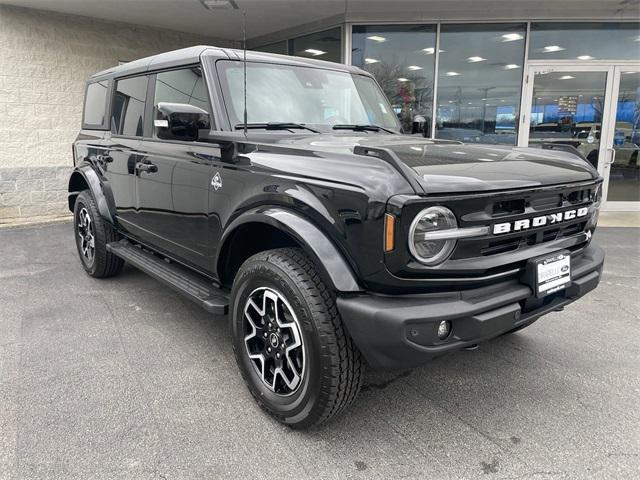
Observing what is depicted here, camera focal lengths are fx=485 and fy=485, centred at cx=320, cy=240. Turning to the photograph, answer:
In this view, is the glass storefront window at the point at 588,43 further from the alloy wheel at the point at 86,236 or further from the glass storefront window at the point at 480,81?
the alloy wheel at the point at 86,236

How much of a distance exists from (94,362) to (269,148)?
181 cm

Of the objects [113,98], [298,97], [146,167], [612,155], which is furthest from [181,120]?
[612,155]

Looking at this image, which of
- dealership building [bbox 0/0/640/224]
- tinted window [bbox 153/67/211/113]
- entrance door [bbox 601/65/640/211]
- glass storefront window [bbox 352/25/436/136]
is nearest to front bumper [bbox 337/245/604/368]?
tinted window [bbox 153/67/211/113]

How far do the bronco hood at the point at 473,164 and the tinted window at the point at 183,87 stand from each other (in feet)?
2.46

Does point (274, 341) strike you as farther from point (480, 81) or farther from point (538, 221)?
point (480, 81)

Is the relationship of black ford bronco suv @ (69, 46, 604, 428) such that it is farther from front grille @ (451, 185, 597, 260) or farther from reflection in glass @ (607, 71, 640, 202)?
reflection in glass @ (607, 71, 640, 202)

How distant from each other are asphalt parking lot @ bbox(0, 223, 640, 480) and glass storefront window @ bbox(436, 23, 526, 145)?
551 centimetres

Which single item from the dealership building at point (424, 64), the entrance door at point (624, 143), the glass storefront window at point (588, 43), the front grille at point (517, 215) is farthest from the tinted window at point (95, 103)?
the entrance door at point (624, 143)

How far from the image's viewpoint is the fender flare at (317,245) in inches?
81.9

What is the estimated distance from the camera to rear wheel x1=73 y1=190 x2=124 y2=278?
4555 millimetres

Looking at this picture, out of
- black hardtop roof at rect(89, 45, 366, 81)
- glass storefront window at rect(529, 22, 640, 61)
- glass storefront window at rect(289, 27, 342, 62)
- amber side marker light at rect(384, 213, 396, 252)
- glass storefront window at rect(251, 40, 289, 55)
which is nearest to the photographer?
amber side marker light at rect(384, 213, 396, 252)

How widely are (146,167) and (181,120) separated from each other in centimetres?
106

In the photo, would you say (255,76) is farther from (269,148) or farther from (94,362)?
(94,362)

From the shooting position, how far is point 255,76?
10.3ft
